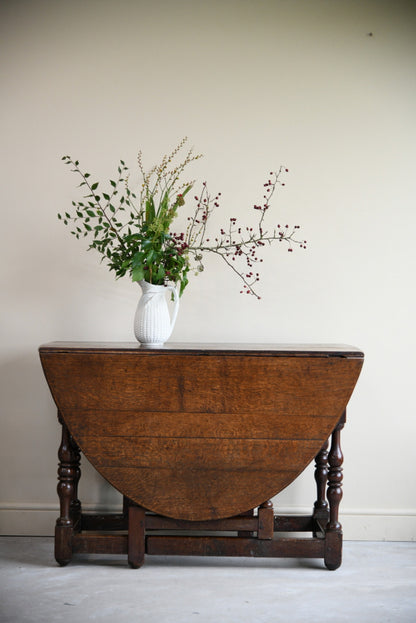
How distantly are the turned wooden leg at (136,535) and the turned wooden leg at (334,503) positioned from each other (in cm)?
64

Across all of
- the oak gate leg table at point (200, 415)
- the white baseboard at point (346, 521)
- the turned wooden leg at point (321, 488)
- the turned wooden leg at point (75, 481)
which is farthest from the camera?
the white baseboard at point (346, 521)

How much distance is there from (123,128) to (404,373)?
61.8 inches

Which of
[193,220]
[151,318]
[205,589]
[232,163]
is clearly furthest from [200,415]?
[232,163]

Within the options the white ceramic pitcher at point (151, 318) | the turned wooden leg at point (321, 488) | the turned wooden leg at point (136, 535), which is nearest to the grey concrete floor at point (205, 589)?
the turned wooden leg at point (136, 535)

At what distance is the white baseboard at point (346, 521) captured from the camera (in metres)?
2.38

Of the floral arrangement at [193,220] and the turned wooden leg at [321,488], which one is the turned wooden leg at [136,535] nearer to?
the turned wooden leg at [321,488]

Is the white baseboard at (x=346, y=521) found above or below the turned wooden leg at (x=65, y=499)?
below

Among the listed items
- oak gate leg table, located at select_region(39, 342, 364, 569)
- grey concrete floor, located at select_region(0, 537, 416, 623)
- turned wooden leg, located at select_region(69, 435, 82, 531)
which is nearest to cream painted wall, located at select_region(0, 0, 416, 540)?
turned wooden leg, located at select_region(69, 435, 82, 531)

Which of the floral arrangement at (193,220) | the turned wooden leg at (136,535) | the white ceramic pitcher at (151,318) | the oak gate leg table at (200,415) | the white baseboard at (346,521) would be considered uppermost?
the floral arrangement at (193,220)

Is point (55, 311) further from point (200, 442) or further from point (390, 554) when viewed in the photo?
point (390, 554)

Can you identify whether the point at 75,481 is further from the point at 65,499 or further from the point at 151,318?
the point at 151,318

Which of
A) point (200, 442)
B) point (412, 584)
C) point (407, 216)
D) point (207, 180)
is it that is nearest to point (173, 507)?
point (200, 442)

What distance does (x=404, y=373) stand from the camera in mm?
2422

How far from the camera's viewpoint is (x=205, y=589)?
6.10 feet
